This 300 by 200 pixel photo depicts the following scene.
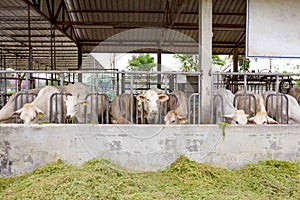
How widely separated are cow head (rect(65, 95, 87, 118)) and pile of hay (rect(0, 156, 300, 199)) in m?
1.32

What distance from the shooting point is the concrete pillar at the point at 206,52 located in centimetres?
547

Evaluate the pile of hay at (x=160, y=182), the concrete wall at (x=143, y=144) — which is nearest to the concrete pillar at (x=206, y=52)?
the concrete wall at (x=143, y=144)

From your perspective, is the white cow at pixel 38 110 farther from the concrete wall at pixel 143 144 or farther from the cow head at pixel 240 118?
the cow head at pixel 240 118

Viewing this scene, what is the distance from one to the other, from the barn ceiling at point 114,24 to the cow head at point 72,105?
11.2 feet

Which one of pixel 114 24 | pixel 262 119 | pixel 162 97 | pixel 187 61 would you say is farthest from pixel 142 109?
pixel 187 61

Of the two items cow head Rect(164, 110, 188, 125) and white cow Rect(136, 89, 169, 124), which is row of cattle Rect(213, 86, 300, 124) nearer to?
cow head Rect(164, 110, 188, 125)

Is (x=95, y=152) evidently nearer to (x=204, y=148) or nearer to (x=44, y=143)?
(x=44, y=143)

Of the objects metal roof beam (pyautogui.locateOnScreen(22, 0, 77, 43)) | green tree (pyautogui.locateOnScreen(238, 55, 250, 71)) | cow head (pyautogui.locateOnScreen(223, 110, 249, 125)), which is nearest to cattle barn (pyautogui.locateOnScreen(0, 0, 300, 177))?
cow head (pyautogui.locateOnScreen(223, 110, 249, 125))

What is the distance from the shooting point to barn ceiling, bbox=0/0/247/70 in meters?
10.4

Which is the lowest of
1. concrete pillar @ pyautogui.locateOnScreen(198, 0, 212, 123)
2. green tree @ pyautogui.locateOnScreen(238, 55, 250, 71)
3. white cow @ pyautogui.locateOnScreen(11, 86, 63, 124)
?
white cow @ pyautogui.locateOnScreen(11, 86, 63, 124)

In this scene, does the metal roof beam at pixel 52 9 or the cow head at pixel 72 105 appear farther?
the metal roof beam at pixel 52 9

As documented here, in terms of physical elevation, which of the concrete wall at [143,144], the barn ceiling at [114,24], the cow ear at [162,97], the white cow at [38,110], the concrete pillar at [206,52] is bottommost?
the concrete wall at [143,144]

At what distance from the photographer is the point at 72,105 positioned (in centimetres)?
560

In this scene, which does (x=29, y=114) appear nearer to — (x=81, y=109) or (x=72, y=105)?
(x=72, y=105)
